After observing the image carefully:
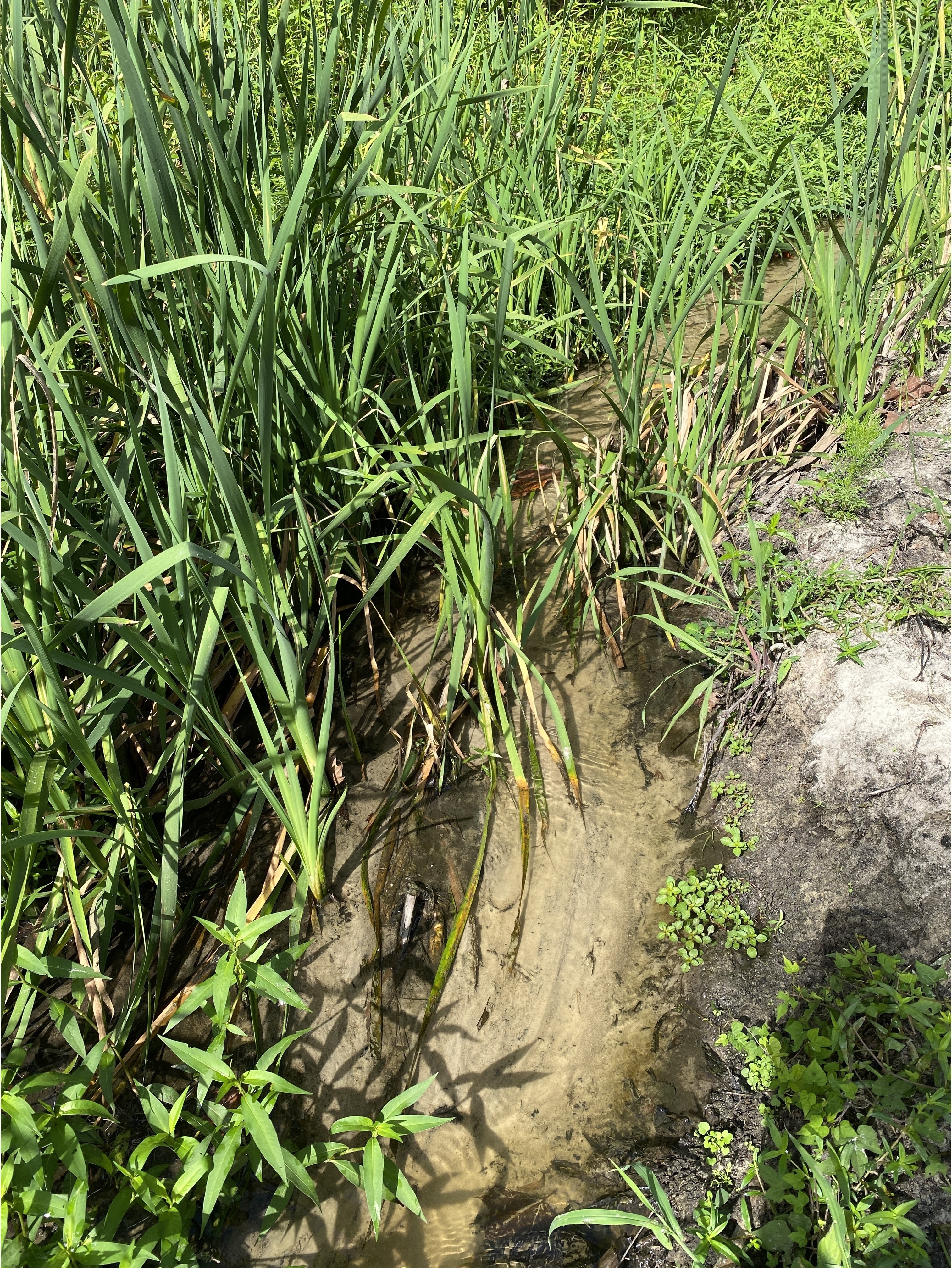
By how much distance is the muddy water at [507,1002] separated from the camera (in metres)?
1.26

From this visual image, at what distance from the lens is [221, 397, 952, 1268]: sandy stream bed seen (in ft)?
4.15

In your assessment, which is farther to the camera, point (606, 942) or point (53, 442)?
point (606, 942)

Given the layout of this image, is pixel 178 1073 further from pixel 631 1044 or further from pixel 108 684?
pixel 631 1044

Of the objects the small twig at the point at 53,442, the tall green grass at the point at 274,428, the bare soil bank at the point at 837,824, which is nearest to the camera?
the small twig at the point at 53,442

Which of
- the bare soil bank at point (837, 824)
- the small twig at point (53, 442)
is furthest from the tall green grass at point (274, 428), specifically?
the bare soil bank at point (837, 824)

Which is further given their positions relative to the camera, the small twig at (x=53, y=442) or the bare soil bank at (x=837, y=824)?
the bare soil bank at (x=837, y=824)

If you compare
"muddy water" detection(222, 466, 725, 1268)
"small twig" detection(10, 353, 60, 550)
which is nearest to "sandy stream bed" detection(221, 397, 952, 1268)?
"muddy water" detection(222, 466, 725, 1268)

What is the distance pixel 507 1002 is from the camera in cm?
149

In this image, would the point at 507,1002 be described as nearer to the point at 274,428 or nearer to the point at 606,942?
the point at 606,942

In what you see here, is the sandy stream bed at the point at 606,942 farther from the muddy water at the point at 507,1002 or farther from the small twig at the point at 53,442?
the small twig at the point at 53,442

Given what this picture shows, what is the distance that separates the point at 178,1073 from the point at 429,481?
1117 mm

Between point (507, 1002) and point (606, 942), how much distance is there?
22 cm

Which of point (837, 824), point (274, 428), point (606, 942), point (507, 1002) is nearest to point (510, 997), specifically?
point (507, 1002)

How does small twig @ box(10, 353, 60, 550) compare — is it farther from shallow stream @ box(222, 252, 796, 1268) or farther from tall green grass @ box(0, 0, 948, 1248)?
shallow stream @ box(222, 252, 796, 1268)
